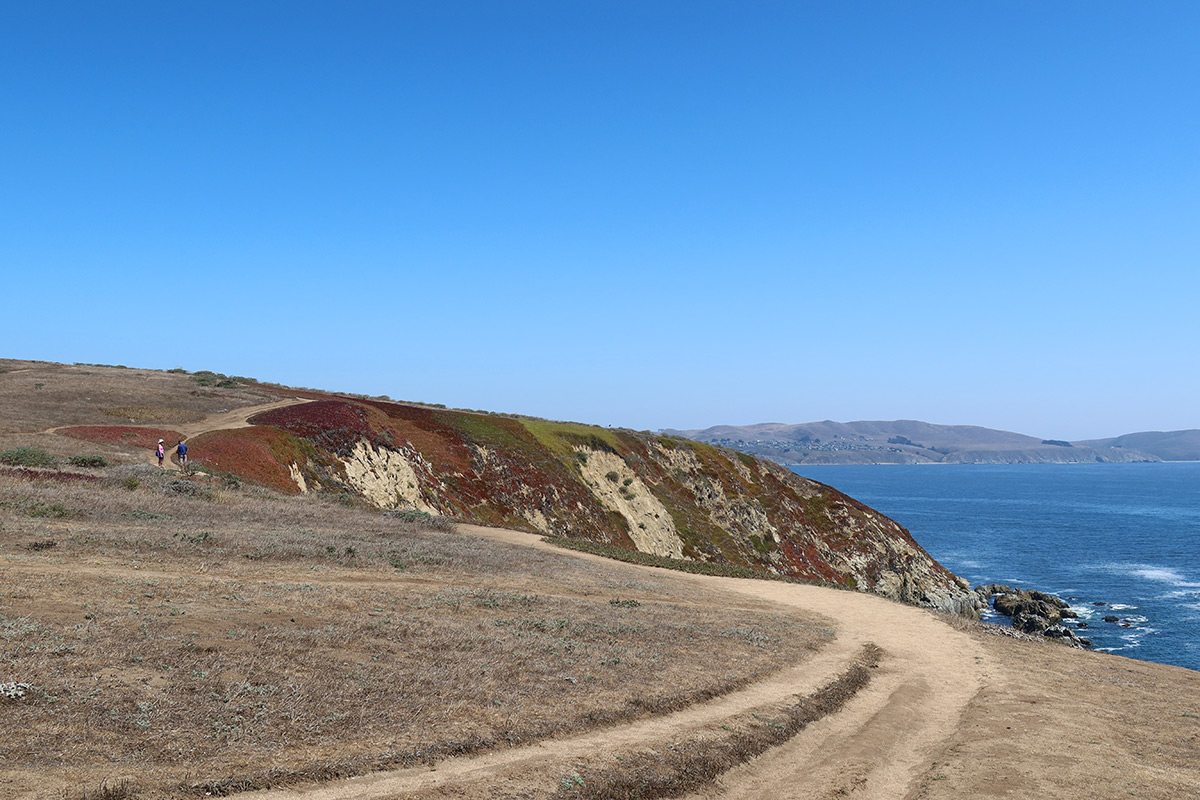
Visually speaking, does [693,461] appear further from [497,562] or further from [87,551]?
[87,551]

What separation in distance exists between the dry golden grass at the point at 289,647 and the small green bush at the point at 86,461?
23.3 feet

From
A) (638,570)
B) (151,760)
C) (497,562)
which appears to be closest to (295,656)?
(151,760)

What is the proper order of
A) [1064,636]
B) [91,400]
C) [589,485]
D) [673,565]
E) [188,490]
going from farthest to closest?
[589,485]
[91,400]
[1064,636]
[673,565]
[188,490]

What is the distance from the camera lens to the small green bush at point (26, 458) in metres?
35.8

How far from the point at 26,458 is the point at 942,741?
41.5 meters

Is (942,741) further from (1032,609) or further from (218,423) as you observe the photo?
(1032,609)

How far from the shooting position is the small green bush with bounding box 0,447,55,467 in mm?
35844

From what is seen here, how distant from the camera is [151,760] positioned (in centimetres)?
1053

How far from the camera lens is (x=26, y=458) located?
36.6 m

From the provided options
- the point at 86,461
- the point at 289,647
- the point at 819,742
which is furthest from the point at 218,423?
the point at 819,742

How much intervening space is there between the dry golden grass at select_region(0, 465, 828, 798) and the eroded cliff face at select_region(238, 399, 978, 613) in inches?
958

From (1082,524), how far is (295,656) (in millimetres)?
150147

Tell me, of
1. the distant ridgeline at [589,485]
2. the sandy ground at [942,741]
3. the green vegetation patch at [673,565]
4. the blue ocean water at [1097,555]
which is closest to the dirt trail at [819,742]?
the sandy ground at [942,741]

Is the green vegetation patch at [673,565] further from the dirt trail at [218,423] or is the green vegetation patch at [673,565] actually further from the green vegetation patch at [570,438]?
the green vegetation patch at [570,438]
